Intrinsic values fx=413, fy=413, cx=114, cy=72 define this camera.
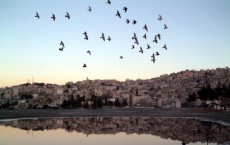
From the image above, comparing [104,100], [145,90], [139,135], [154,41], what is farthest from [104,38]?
[145,90]

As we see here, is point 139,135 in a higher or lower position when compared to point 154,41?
lower

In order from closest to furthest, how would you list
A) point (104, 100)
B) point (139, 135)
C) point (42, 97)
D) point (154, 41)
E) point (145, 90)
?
point (154, 41)
point (139, 135)
point (104, 100)
point (42, 97)
point (145, 90)

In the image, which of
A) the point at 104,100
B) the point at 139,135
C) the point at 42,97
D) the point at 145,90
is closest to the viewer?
the point at 139,135

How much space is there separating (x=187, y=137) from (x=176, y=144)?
12.5 feet

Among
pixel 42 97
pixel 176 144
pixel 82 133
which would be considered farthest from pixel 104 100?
pixel 176 144

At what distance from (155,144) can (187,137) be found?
4.01 metres

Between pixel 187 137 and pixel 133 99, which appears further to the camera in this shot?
pixel 133 99

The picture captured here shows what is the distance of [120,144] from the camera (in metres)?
28.5

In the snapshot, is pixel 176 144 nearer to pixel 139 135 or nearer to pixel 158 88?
pixel 139 135

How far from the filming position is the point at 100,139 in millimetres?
31812

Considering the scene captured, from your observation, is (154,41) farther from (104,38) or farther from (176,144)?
(176,144)

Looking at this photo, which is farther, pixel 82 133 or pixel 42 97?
pixel 42 97

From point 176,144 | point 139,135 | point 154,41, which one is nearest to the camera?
point 176,144

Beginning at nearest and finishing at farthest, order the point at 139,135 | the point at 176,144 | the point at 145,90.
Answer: the point at 176,144 < the point at 139,135 < the point at 145,90
